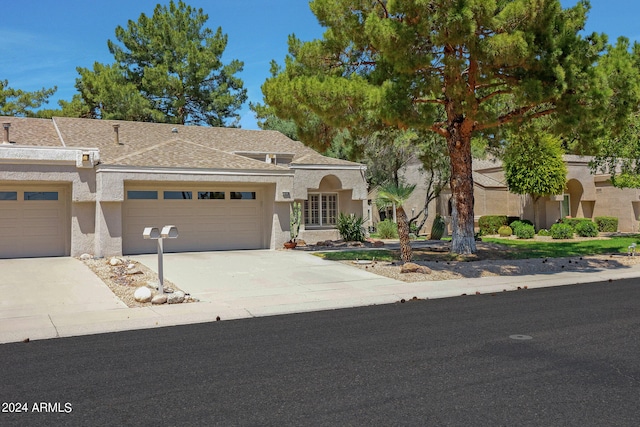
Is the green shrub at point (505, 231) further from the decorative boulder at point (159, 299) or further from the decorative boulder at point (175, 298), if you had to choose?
the decorative boulder at point (159, 299)

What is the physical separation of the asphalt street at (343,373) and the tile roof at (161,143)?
11858mm

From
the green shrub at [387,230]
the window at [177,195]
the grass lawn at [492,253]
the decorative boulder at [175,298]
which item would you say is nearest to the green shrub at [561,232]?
the grass lawn at [492,253]

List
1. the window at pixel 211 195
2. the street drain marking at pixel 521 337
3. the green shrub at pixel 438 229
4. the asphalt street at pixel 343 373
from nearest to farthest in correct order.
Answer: the asphalt street at pixel 343 373
the street drain marking at pixel 521 337
the window at pixel 211 195
the green shrub at pixel 438 229

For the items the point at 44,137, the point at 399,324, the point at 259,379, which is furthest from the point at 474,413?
the point at 44,137

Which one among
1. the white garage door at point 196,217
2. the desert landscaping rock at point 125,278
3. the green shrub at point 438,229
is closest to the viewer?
the desert landscaping rock at point 125,278

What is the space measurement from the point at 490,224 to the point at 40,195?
76.3 feet

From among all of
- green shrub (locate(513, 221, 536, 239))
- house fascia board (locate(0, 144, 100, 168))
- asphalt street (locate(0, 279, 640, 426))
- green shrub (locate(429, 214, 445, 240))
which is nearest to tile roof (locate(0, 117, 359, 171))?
house fascia board (locate(0, 144, 100, 168))

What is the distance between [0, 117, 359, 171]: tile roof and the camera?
2045 centimetres

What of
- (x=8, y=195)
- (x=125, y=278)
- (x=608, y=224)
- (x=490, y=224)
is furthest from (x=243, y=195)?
(x=608, y=224)

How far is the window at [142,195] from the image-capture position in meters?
19.9

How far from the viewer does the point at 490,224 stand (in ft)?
106

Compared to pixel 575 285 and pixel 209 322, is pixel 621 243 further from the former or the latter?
pixel 209 322

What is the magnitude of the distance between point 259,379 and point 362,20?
545 inches

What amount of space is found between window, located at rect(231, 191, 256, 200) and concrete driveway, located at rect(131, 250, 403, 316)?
320cm
